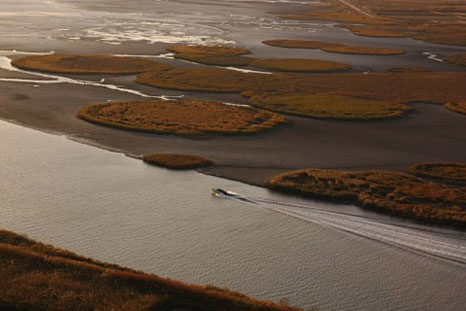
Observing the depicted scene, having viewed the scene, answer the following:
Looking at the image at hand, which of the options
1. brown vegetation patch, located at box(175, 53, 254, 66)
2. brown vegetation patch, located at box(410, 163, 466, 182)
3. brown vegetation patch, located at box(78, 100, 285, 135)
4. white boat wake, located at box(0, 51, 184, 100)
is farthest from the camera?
brown vegetation patch, located at box(175, 53, 254, 66)

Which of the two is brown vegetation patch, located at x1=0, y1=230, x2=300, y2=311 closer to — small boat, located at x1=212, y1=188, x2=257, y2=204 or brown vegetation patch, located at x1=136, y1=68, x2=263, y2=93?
small boat, located at x1=212, y1=188, x2=257, y2=204

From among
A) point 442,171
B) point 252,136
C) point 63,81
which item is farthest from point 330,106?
Result: point 63,81

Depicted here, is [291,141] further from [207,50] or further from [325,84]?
[207,50]

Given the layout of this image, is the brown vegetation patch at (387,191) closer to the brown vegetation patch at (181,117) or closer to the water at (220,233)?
the water at (220,233)

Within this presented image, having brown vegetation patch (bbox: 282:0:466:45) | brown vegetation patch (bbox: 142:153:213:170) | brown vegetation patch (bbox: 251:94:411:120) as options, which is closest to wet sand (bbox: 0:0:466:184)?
brown vegetation patch (bbox: 142:153:213:170)

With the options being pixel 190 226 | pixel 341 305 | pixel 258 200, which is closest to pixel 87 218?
pixel 190 226

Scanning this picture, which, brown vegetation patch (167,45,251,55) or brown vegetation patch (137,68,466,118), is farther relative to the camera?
brown vegetation patch (167,45,251,55)

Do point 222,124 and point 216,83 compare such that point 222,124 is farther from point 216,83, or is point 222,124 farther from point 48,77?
point 48,77
